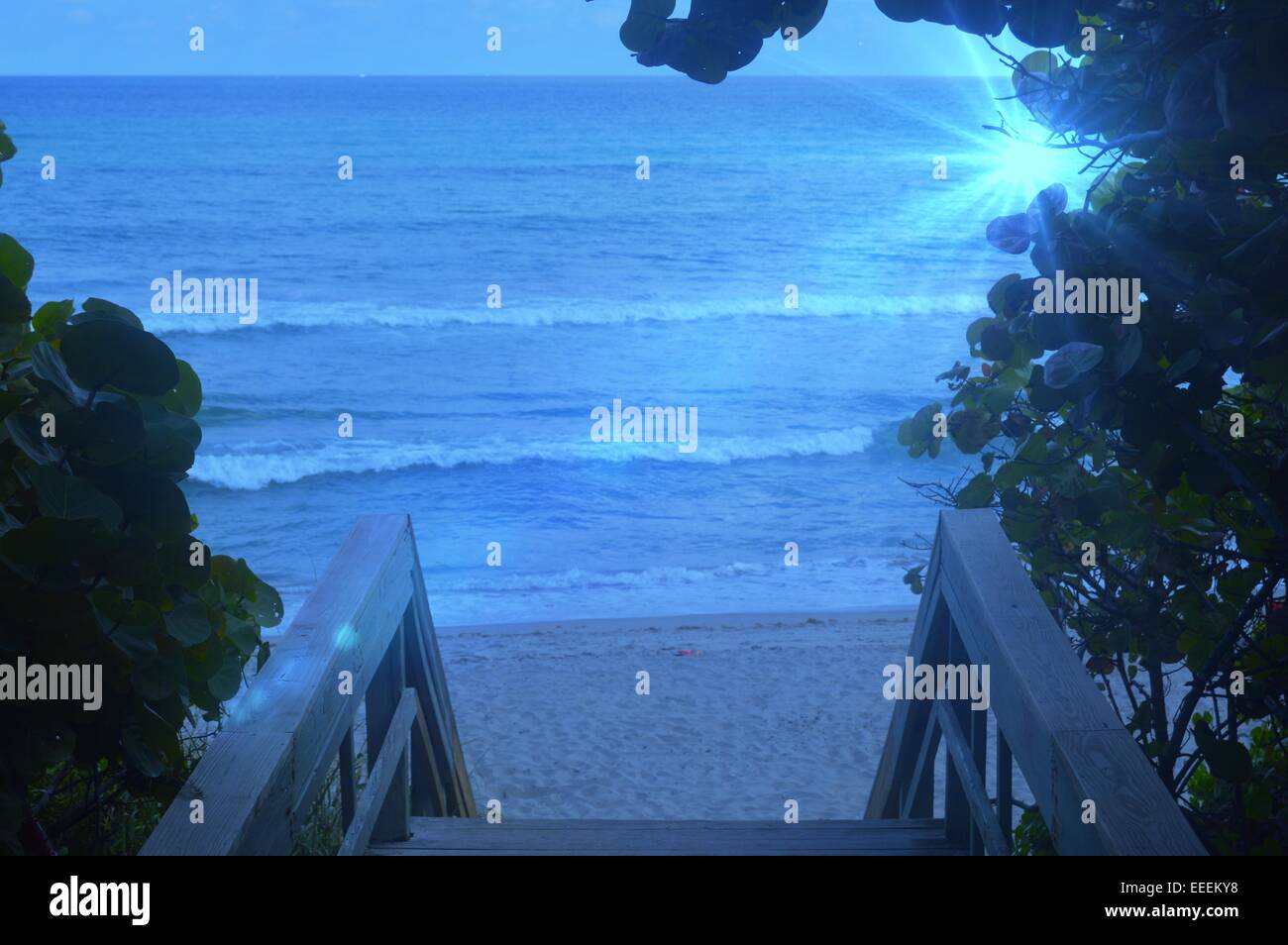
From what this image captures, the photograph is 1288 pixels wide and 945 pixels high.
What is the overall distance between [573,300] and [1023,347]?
23.4 meters

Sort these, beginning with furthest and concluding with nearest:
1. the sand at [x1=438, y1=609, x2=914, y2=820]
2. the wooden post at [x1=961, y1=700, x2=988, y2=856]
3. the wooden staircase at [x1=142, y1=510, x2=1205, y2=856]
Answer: the sand at [x1=438, y1=609, x2=914, y2=820] → the wooden post at [x1=961, y1=700, x2=988, y2=856] → the wooden staircase at [x1=142, y1=510, x2=1205, y2=856]

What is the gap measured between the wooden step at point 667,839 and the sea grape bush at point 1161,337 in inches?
13.0

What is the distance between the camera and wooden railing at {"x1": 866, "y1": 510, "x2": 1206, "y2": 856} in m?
1.54

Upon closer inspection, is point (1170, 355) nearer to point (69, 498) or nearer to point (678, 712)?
point (69, 498)

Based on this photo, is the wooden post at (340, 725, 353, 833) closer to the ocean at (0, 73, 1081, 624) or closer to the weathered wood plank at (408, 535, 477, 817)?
the weathered wood plank at (408, 535, 477, 817)

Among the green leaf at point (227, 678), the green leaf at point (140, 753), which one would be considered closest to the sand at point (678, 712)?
the green leaf at point (227, 678)

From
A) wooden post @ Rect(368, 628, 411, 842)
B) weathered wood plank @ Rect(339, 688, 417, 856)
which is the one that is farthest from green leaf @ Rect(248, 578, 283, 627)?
wooden post @ Rect(368, 628, 411, 842)

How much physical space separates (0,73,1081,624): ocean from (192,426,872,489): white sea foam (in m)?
0.07
